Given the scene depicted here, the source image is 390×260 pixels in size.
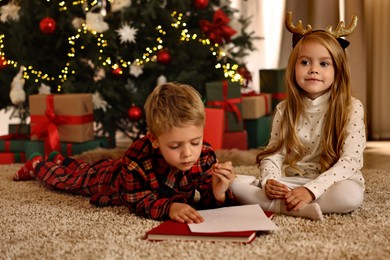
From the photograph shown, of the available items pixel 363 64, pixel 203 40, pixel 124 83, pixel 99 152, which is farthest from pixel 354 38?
pixel 99 152

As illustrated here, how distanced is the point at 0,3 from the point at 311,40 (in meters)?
1.98

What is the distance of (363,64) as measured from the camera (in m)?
3.63

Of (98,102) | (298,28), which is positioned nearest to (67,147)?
(98,102)

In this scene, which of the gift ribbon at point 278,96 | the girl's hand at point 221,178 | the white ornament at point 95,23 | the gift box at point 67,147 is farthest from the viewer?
the gift ribbon at point 278,96

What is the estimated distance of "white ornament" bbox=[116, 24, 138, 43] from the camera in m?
2.98

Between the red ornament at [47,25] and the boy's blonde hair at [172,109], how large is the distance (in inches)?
59.5

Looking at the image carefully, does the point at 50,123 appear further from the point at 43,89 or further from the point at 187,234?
the point at 187,234

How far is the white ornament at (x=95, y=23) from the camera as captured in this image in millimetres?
2943

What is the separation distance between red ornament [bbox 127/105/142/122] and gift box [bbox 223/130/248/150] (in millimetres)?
430

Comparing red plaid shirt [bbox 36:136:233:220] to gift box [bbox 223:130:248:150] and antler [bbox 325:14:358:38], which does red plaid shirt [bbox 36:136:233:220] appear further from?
gift box [bbox 223:130:248:150]

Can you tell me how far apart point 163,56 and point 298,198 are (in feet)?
5.20

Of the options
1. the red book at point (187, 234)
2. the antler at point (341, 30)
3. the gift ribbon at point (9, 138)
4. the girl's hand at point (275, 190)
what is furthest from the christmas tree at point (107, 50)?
the red book at point (187, 234)

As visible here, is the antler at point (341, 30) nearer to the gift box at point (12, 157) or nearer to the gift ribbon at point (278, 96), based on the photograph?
the gift ribbon at point (278, 96)

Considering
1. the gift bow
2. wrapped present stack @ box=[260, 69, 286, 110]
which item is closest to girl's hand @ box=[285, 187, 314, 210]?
the gift bow
